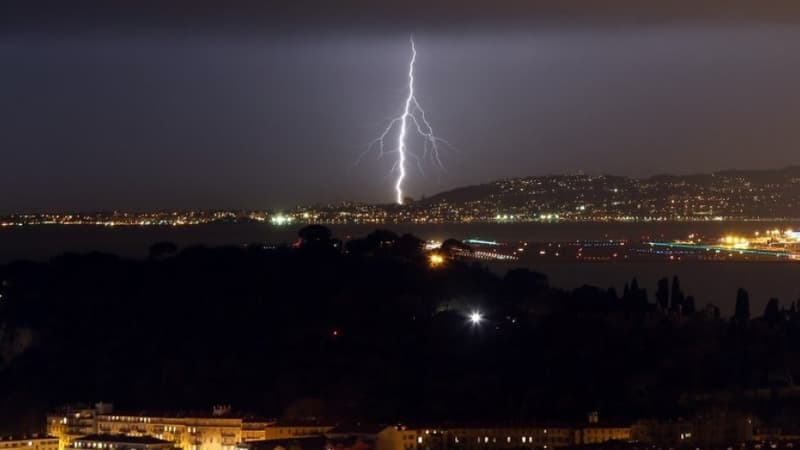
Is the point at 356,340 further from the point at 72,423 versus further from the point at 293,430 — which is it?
the point at 293,430

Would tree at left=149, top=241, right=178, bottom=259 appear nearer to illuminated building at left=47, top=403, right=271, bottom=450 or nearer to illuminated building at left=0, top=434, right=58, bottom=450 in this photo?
illuminated building at left=47, top=403, right=271, bottom=450

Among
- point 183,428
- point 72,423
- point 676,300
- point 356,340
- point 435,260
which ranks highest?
point 435,260

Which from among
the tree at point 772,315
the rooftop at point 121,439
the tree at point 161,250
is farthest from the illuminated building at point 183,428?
the tree at point 161,250

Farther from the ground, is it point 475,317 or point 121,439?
point 475,317

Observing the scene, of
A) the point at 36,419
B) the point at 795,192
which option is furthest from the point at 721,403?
the point at 795,192

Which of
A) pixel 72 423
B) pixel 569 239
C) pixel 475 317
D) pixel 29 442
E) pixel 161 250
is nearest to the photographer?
pixel 29 442

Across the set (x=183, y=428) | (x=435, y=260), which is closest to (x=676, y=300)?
(x=435, y=260)

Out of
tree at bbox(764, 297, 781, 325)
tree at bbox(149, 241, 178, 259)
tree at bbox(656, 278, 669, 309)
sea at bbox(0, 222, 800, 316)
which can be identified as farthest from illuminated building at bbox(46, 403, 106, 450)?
sea at bbox(0, 222, 800, 316)
